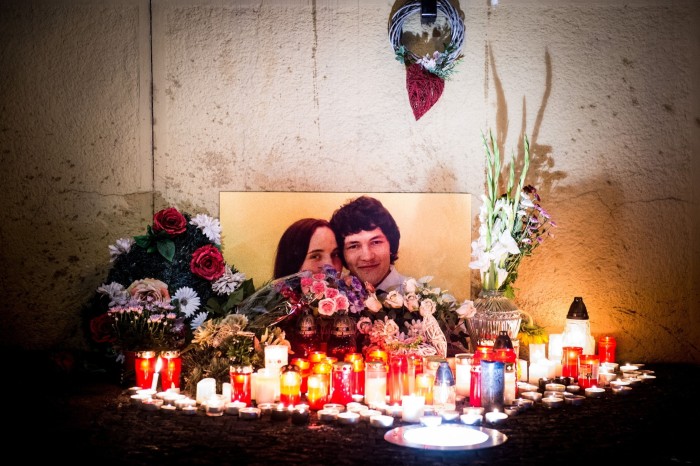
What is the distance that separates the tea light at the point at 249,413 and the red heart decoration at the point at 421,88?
218 centimetres

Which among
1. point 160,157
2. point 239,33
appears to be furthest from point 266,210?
point 239,33

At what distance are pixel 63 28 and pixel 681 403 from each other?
13.1 ft

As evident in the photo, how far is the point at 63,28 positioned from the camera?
445cm

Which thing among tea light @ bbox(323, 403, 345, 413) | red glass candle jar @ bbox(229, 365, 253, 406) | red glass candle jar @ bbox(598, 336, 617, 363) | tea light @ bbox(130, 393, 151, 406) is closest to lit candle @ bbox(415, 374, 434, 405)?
tea light @ bbox(323, 403, 345, 413)

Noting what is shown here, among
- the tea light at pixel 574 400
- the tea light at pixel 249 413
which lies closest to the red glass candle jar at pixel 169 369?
the tea light at pixel 249 413

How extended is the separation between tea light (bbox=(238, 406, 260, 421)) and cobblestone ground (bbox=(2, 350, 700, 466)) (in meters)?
0.03

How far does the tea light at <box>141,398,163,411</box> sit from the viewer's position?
3207mm

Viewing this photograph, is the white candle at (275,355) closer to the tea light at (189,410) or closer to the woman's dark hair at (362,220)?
the tea light at (189,410)

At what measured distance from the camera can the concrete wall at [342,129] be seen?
4.45 meters

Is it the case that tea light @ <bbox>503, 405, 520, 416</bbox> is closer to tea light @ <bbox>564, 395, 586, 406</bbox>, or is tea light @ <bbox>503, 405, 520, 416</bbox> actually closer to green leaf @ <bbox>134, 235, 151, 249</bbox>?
tea light @ <bbox>564, 395, 586, 406</bbox>

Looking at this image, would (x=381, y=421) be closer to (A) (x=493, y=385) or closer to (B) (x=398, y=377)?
(B) (x=398, y=377)

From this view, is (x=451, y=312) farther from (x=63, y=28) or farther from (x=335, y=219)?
(x=63, y=28)

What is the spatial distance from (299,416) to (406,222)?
1784 mm

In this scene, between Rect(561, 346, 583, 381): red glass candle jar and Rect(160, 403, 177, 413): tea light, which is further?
Rect(561, 346, 583, 381): red glass candle jar
